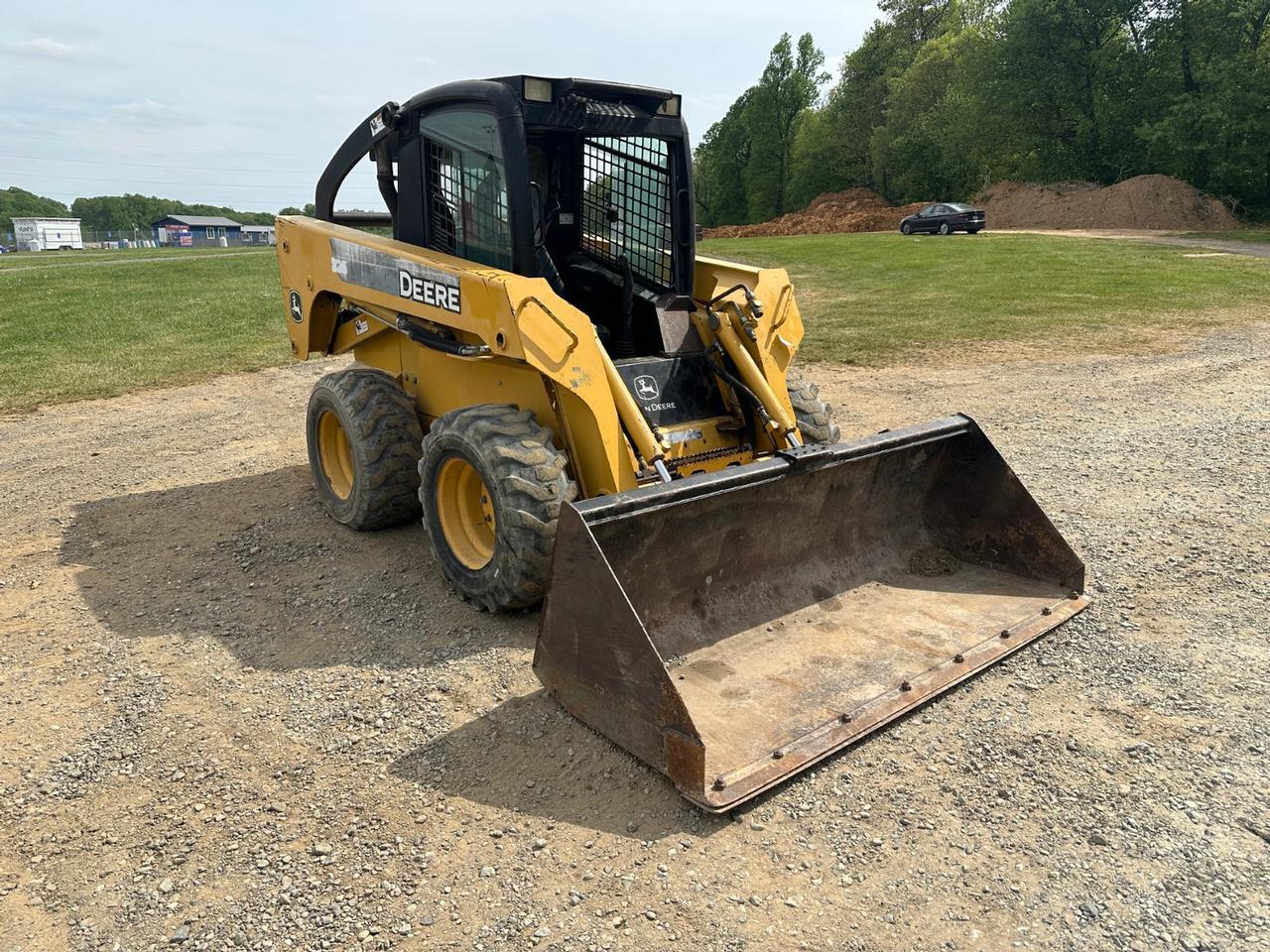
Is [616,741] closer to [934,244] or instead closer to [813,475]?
[813,475]

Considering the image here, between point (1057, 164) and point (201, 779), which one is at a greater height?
point (1057, 164)

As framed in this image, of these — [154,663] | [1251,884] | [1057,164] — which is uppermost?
[1057,164]

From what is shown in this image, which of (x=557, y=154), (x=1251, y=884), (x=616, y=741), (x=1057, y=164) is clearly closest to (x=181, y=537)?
(x=557, y=154)

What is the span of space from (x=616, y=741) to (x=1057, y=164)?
44828mm

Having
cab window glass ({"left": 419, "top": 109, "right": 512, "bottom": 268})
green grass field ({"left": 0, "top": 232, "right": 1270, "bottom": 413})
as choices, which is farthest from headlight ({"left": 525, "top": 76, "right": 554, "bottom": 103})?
green grass field ({"left": 0, "top": 232, "right": 1270, "bottom": 413})

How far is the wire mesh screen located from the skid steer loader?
0.04 ft

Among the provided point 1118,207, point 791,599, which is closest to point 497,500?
point 791,599

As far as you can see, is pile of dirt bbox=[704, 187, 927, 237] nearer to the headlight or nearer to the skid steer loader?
the skid steer loader

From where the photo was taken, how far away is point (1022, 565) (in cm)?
445

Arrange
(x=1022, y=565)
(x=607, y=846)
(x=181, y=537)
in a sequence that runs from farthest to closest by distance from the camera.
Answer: (x=181, y=537) → (x=1022, y=565) → (x=607, y=846)

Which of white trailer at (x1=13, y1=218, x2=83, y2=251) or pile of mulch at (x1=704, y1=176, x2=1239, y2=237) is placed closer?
pile of mulch at (x1=704, y1=176, x2=1239, y2=237)

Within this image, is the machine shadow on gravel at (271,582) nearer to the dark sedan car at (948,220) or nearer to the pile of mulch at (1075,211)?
the dark sedan car at (948,220)

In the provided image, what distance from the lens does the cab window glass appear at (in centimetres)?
463

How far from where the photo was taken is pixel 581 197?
17.5 feet
